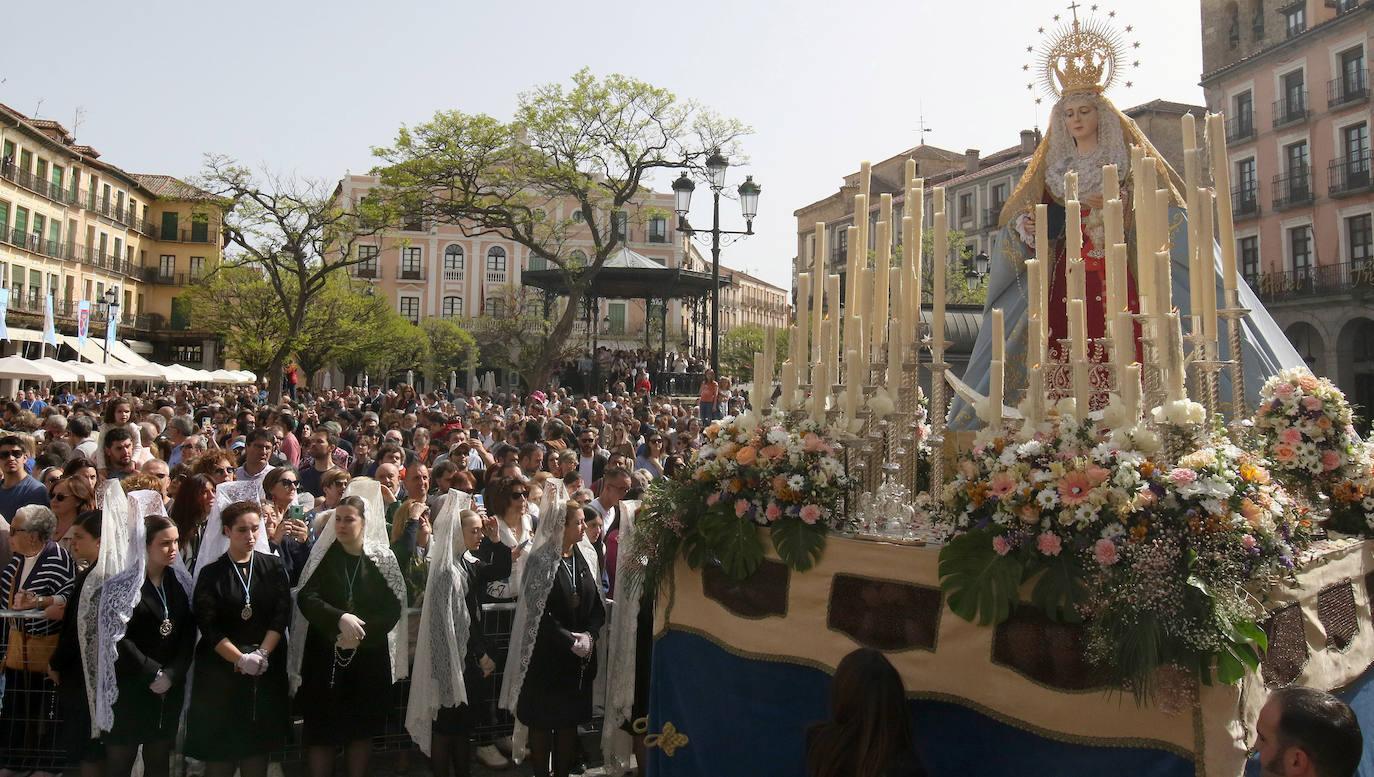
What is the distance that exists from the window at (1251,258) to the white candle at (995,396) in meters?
33.4

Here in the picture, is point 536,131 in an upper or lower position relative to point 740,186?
upper

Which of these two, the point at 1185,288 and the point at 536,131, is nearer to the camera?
the point at 1185,288

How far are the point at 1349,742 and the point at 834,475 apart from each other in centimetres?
197

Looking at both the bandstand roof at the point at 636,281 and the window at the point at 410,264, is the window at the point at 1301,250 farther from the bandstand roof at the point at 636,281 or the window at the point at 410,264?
the window at the point at 410,264

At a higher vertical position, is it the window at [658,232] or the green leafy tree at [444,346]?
the window at [658,232]

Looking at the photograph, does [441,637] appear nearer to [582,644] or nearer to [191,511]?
[582,644]

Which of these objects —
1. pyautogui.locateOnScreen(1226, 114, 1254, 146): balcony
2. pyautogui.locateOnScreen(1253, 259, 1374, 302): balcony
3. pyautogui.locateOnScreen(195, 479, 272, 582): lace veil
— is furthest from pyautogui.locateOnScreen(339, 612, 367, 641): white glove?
pyautogui.locateOnScreen(1226, 114, 1254, 146): balcony

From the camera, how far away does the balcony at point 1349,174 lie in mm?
29000

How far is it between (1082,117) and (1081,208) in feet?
2.06

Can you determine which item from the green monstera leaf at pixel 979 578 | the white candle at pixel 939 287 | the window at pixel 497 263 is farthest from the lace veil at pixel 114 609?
the window at pixel 497 263

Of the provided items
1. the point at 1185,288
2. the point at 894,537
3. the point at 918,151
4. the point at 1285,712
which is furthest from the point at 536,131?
the point at 918,151

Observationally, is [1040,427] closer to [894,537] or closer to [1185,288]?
[894,537]

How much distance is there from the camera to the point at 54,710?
4.90 meters

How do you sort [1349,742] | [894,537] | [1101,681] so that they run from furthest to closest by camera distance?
→ [894,537] → [1101,681] → [1349,742]
